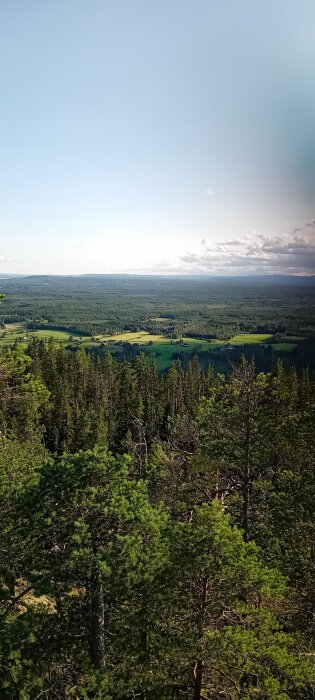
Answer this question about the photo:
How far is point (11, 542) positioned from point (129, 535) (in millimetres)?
3781

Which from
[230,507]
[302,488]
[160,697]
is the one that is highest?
[302,488]

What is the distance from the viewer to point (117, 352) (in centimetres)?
14838

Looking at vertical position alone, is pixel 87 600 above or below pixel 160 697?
above

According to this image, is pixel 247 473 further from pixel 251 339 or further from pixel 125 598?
pixel 251 339

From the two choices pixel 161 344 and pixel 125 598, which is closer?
pixel 125 598

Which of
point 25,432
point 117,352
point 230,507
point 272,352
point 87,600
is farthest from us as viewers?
point 117,352

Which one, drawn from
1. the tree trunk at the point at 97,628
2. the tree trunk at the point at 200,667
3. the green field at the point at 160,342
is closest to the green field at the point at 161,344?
the green field at the point at 160,342

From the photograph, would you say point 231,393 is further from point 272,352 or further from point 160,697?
point 272,352

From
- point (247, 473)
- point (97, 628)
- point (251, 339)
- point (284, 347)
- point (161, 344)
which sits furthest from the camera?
point (161, 344)

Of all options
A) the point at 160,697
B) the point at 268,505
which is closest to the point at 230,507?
the point at 268,505

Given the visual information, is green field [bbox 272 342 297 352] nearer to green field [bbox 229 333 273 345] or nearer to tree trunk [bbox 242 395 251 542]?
green field [bbox 229 333 273 345]

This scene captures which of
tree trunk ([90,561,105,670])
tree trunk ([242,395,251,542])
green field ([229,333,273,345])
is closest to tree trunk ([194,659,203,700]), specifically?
tree trunk ([90,561,105,670])

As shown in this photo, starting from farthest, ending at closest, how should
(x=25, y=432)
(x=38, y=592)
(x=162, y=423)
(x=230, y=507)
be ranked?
(x=162, y=423) → (x=25, y=432) → (x=230, y=507) → (x=38, y=592)

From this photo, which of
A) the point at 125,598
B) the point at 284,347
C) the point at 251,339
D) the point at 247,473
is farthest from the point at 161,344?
the point at 125,598
